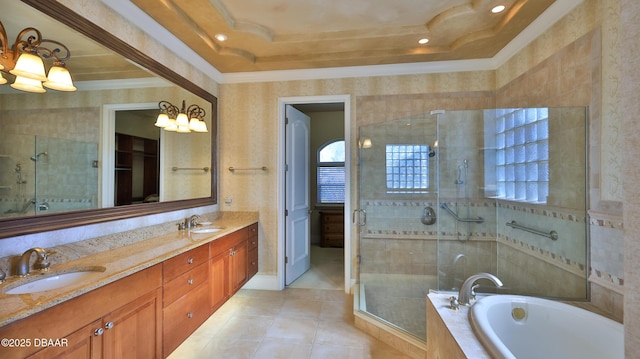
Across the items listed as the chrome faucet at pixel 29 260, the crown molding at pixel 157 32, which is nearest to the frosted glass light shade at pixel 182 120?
the crown molding at pixel 157 32

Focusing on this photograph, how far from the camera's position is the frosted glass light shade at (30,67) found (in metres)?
1.29

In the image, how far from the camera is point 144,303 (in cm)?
143

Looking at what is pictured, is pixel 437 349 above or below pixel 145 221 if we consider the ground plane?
below

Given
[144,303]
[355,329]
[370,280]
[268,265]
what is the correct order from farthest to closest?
[268,265] < [370,280] < [355,329] < [144,303]

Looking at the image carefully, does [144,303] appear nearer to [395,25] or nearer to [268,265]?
[268,265]

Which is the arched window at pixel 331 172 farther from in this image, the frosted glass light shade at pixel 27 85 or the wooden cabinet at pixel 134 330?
the frosted glass light shade at pixel 27 85

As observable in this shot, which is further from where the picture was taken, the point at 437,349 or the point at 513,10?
the point at 513,10

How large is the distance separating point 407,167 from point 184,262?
7.83 feet

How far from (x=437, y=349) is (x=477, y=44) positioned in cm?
266

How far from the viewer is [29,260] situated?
1265 mm

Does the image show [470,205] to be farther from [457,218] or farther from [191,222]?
[191,222]

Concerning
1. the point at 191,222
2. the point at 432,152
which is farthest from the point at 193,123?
the point at 432,152

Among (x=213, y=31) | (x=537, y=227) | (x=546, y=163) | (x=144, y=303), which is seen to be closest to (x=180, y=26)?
(x=213, y=31)

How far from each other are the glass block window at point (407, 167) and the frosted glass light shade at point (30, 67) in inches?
110
